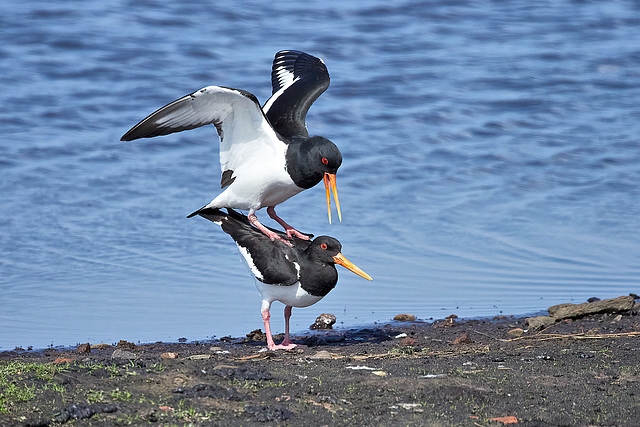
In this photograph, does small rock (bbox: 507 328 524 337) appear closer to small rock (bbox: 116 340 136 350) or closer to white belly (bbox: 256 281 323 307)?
white belly (bbox: 256 281 323 307)

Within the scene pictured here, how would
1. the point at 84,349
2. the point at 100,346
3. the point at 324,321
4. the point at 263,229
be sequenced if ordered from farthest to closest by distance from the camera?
the point at 324,321
the point at 263,229
the point at 100,346
the point at 84,349

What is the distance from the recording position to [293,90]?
918 cm

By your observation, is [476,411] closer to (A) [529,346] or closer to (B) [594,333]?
(A) [529,346]

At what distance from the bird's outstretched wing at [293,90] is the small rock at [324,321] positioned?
6.65ft

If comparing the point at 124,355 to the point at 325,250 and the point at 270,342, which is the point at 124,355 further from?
the point at 325,250

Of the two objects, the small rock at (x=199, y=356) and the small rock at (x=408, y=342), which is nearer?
the small rock at (x=199, y=356)

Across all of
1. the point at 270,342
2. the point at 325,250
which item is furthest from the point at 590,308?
the point at 270,342

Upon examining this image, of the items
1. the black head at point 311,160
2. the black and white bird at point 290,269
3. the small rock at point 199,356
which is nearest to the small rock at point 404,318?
the black and white bird at point 290,269

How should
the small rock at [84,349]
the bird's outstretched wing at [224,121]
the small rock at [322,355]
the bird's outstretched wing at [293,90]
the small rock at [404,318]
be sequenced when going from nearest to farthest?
1. the small rock at [322,355]
2. the small rock at [84,349]
3. the bird's outstretched wing at [224,121]
4. the bird's outstretched wing at [293,90]
5. the small rock at [404,318]

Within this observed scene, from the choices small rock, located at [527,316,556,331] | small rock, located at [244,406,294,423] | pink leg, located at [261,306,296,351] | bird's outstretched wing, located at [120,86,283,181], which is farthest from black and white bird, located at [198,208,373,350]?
small rock, located at [244,406,294,423]

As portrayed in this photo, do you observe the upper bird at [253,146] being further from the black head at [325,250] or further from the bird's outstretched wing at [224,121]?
the black head at [325,250]

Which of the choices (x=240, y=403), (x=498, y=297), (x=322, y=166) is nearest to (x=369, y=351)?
(x=322, y=166)

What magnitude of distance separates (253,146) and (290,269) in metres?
1.58

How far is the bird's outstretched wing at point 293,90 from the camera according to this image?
8.60m
